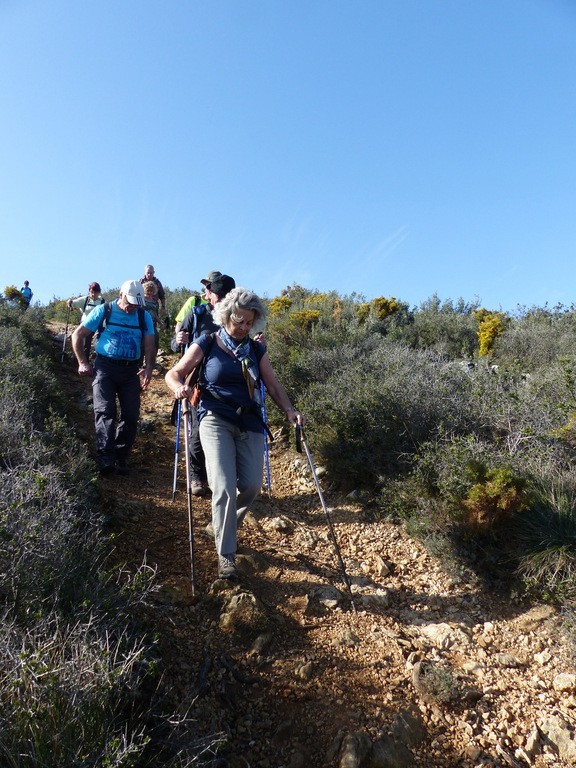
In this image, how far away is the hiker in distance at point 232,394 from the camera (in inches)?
144

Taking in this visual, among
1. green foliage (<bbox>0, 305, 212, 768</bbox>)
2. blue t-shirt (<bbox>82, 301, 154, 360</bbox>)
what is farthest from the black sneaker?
green foliage (<bbox>0, 305, 212, 768</bbox>)

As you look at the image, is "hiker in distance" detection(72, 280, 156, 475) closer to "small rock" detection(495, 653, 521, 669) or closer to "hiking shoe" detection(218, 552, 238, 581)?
"hiking shoe" detection(218, 552, 238, 581)

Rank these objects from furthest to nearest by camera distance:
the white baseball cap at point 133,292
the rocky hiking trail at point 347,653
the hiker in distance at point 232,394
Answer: the white baseball cap at point 133,292
the hiker in distance at point 232,394
the rocky hiking trail at point 347,653

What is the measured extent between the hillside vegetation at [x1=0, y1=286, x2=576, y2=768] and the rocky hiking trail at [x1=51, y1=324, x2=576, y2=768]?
240 millimetres

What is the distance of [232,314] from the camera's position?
376cm

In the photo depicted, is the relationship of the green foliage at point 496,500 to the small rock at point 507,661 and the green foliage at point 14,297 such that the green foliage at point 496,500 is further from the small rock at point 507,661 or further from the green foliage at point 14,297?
the green foliage at point 14,297

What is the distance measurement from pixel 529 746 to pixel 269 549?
2.36 m

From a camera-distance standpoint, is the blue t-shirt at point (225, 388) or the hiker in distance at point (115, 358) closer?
the blue t-shirt at point (225, 388)

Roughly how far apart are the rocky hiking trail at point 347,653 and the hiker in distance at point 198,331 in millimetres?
409

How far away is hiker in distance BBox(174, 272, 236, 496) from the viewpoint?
5.04 metres

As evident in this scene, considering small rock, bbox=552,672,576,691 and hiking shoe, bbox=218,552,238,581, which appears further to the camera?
hiking shoe, bbox=218,552,238,581

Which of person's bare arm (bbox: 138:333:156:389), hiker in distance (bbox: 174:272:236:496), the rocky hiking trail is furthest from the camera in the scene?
person's bare arm (bbox: 138:333:156:389)

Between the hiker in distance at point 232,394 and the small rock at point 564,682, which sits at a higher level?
the hiker in distance at point 232,394

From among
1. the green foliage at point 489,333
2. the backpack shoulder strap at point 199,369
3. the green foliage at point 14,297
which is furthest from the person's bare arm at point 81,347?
the green foliage at point 14,297
